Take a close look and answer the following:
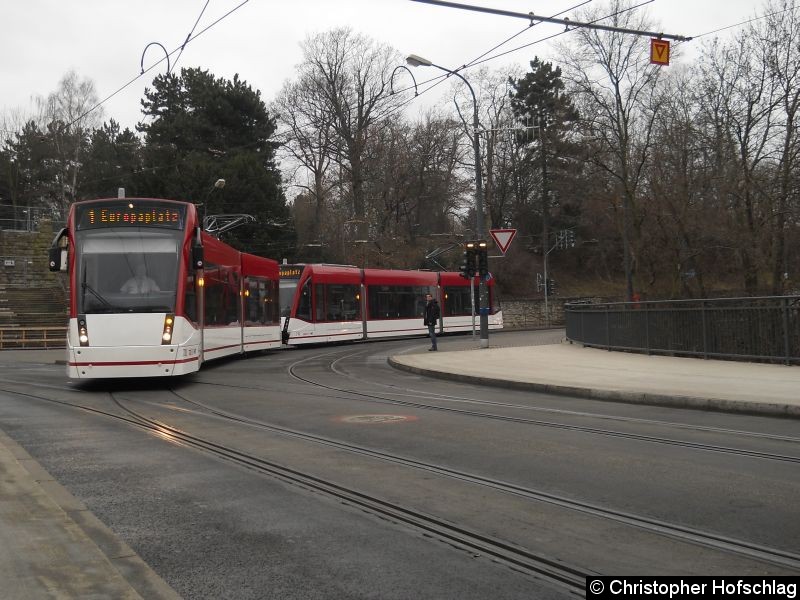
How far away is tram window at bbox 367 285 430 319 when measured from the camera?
3566 cm

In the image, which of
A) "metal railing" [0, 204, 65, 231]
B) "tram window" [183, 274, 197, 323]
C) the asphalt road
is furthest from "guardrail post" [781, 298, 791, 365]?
"metal railing" [0, 204, 65, 231]

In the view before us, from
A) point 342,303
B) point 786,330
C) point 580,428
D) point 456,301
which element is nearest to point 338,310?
point 342,303

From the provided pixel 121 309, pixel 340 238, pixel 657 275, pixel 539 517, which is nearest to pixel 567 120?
pixel 657 275

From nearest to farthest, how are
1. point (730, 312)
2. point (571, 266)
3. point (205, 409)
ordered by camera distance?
1. point (205, 409)
2. point (730, 312)
3. point (571, 266)

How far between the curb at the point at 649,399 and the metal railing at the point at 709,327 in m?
4.86

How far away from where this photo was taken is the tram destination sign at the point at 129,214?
51.2 feet

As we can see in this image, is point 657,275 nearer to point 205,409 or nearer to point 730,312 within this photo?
point 730,312

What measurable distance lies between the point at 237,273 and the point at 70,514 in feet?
58.6

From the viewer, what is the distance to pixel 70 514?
5824 millimetres

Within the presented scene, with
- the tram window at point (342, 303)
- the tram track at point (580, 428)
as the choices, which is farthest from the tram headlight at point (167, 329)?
the tram window at point (342, 303)

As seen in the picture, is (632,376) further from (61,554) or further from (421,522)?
(61,554)

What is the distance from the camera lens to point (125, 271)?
1538 centimetres

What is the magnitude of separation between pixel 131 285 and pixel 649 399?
961 cm

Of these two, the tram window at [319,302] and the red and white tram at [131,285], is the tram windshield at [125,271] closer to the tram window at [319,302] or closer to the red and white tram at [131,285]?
the red and white tram at [131,285]
